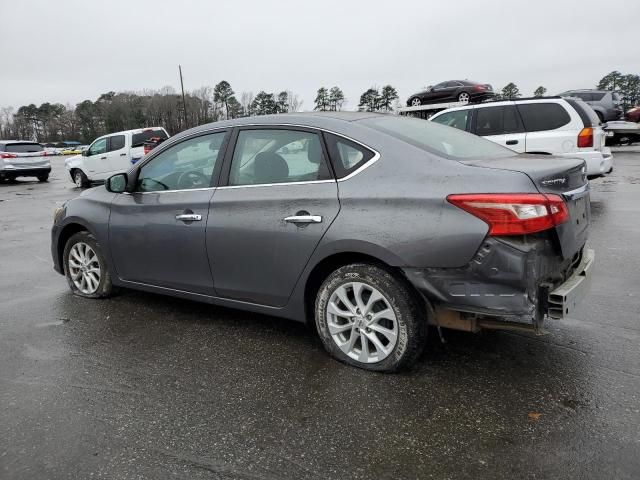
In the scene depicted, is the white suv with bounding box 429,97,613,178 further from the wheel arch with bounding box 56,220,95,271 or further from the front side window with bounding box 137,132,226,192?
the wheel arch with bounding box 56,220,95,271

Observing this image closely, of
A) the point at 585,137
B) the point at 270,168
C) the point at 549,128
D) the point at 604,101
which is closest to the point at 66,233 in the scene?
the point at 270,168

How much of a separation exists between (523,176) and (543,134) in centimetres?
698

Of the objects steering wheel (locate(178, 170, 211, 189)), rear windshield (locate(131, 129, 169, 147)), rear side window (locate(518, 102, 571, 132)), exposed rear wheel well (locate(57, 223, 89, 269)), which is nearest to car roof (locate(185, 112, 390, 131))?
steering wheel (locate(178, 170, 211, 189))

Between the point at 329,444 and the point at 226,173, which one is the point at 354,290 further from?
the point at 226,173

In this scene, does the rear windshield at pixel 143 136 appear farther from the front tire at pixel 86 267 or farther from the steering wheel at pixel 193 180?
the steering wheel at pixel 193 180

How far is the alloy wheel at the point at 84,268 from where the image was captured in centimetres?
482

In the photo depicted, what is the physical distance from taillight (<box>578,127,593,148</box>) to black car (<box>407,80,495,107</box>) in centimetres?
1315

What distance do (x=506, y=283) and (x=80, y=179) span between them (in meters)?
18.9

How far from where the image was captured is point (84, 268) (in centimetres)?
488

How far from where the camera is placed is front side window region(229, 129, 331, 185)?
3414 mm

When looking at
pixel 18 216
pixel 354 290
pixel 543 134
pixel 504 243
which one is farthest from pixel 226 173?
pixel 18 216

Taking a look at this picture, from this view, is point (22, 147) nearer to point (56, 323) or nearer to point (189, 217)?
point (56, 323)

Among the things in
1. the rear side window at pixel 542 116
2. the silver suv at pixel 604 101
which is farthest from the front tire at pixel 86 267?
the silver suv at pixel 604 101

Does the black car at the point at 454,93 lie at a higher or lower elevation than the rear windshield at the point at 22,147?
higher
